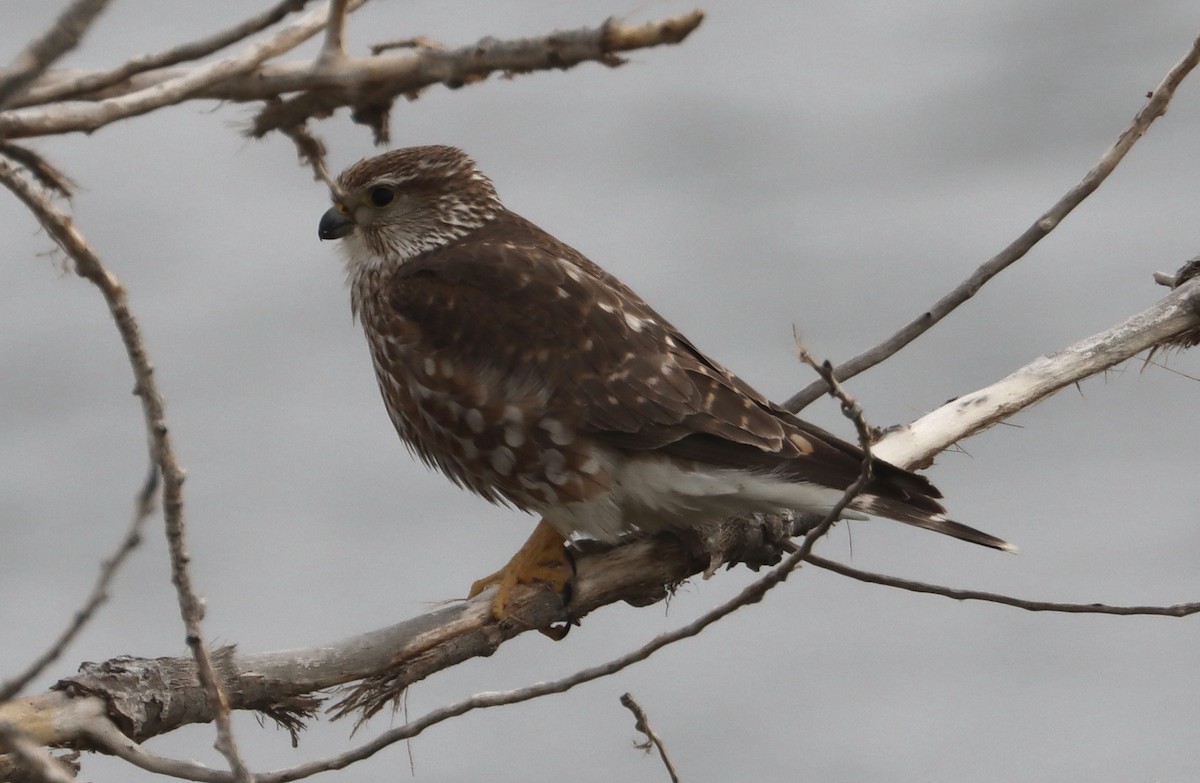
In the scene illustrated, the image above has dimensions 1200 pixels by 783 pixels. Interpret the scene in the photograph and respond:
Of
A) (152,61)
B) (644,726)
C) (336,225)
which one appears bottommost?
(644,726)

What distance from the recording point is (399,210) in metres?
4.46

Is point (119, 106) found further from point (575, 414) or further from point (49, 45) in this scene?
point (575, 414)

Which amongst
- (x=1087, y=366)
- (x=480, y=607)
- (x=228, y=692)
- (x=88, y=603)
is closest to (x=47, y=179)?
(x=88, y=603)

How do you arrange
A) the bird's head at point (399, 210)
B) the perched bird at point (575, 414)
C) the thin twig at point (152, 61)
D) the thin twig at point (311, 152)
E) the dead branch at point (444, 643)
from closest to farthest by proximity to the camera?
the thin twig at point (152, 61), the thin twig at point (311, 152), the dead branch at point (444, 643), the perched bird at point (575, 414), the bird's head at point (399, 210)

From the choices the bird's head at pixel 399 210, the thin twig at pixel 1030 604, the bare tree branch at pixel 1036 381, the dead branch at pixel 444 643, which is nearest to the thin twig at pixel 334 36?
the dead branch at pixel 444 643

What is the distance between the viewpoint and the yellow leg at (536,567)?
12.3ft

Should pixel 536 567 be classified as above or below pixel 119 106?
below

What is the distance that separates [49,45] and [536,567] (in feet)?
7.98

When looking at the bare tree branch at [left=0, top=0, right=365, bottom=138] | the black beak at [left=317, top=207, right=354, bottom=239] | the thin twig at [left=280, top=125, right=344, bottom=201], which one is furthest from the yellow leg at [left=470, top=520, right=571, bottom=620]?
the bare tree branch at [left=0, top=0, right=365, bottom=138]

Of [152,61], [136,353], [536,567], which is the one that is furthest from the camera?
[536,567]

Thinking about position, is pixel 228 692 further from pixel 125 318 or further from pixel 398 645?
pixel 125 318

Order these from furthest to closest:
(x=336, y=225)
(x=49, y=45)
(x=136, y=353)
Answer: (x=336, y=225)
(x=136, y=353)
(x=49, y=45)

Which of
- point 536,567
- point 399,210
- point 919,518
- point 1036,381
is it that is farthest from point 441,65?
point 399,210

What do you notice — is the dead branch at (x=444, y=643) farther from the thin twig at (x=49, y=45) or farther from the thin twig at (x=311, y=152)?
the thin twig at (x=49, y=45)
